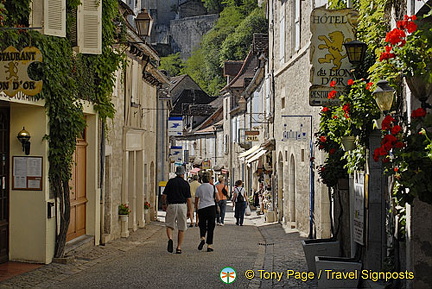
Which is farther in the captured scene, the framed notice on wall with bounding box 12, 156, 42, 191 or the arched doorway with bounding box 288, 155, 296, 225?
the arched doorway with bounding box 288, 155, 296, 225

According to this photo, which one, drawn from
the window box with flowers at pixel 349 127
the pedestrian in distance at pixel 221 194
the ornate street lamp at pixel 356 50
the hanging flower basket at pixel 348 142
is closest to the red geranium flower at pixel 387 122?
the window box with flowers at pixel 349 127

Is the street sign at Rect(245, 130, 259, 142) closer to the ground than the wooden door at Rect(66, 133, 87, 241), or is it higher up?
higher up

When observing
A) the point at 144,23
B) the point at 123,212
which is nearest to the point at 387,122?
the point at 123,212

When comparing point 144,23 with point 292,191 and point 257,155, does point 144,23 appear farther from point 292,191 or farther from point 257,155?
point 257,155

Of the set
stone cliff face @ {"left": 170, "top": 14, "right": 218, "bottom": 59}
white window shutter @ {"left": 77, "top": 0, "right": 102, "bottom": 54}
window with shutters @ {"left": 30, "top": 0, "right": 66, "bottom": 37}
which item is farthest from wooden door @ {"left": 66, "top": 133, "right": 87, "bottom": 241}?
stone cliff face @ {"left": 170, "top": 14, "right": 218, "bottom": 59}

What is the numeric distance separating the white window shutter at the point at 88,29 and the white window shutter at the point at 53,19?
5.39 feet

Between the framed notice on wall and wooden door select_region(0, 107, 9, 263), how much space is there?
12 centimetres

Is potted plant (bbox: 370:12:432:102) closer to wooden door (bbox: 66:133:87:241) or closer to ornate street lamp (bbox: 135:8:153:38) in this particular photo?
wooden door (bbox: 66:133:87:241)

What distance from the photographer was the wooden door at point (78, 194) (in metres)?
12.8

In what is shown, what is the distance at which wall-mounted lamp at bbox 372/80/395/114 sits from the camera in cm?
717

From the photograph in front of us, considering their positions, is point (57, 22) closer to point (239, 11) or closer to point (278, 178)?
point (278, 178)

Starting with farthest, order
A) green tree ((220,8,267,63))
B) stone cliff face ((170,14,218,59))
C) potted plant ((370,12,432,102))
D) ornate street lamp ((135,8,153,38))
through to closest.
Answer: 1. stone cliff face ((170,14,218,59))
2. green tree ((220,8,267,63))
3. ornate street lamp ((135,8,153,38))
4. potted plant ((370,12,432,102))

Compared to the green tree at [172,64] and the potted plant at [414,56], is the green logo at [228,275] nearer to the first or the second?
the potted plant at [414,56]

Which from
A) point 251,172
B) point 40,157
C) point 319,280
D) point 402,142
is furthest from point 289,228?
point 251,172
